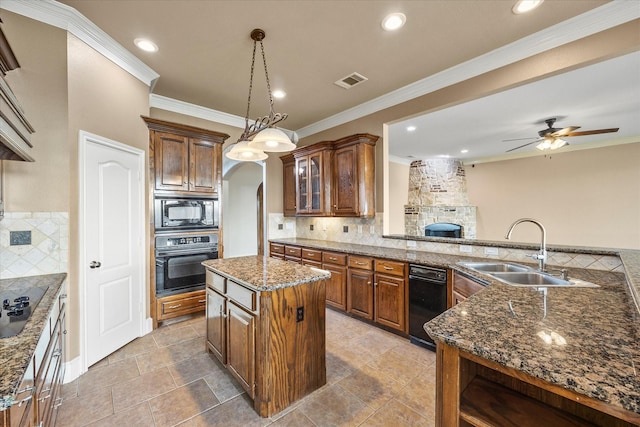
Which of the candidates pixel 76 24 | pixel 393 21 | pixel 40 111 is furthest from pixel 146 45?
pixel 393 21

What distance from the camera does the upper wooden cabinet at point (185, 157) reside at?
10.6 feet

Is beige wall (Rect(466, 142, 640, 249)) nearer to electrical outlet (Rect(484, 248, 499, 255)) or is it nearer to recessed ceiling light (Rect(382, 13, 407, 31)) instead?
electrical outlet (Rect(484, 248, 499, 255))

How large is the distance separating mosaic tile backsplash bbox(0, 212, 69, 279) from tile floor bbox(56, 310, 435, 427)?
100 centimetres

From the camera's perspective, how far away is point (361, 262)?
339cm

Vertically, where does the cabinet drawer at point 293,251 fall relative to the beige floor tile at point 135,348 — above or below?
above

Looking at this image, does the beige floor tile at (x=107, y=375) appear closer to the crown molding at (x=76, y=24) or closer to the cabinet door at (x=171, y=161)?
the cabinet door at (x=171, y=161)

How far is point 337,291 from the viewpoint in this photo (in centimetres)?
370

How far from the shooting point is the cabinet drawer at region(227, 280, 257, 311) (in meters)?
1.86

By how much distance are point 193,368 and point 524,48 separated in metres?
4.33

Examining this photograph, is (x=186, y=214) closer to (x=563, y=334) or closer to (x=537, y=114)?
(x=563, y=334)

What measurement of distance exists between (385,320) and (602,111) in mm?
4813

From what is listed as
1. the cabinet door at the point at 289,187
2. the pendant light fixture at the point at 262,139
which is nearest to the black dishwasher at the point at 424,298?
the pendant light fixture at the point at 262,139

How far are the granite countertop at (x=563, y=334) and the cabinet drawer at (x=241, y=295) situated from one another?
1.20 meters

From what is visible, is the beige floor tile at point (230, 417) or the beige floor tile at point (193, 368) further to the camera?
the beige floor tile at point (193, 368)
